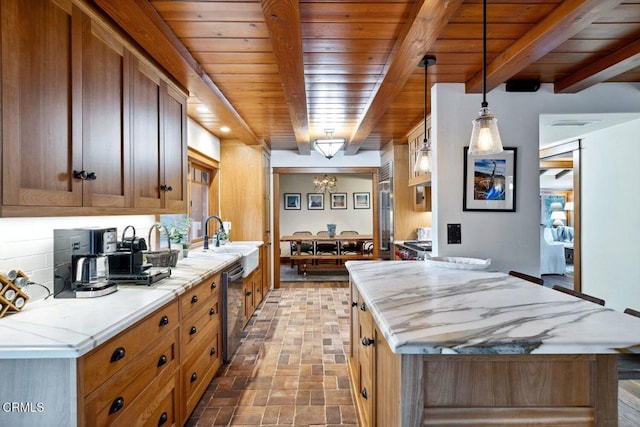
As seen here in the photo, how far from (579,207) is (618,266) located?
2.81 ft

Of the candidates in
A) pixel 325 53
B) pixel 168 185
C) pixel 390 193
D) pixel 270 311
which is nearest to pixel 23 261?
pixel 168 185

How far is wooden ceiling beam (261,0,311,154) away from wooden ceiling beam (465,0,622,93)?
1.34 metres

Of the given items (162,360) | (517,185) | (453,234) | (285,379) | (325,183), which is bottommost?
→ (285,379)

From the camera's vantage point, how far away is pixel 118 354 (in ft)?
4.35

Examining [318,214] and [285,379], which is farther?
[318,214]

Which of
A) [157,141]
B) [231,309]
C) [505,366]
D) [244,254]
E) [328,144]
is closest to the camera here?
[505,366]

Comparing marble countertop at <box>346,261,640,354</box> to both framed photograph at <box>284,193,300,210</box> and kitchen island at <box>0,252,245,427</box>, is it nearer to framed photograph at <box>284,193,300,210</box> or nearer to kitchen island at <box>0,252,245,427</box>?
kitchen island at <box>0,252,245,427</box>

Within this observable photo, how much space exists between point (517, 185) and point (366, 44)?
1687mm

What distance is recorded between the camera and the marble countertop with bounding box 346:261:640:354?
1038 millimetres

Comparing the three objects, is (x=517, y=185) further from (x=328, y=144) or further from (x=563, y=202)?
(x=563, y=202)

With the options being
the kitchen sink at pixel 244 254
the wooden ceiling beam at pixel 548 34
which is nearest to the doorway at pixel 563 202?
the wooden ceiling beam at pixel 548 34

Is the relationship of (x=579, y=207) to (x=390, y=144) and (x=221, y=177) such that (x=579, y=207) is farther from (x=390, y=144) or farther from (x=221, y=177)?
(x=221, y=177)

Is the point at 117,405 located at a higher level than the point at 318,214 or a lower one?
lower

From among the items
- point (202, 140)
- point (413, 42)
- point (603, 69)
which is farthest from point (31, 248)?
point (603, 69)
